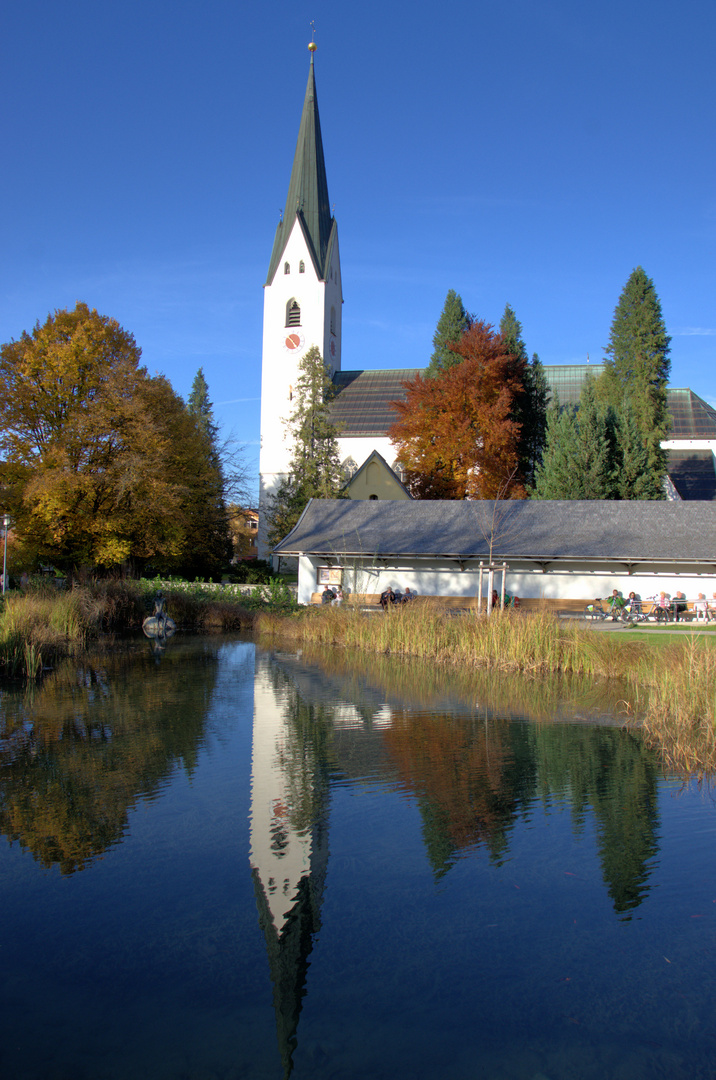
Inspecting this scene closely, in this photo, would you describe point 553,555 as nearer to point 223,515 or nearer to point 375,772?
point 375,772

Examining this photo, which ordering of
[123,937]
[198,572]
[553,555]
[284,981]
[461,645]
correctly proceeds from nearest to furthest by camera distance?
Answer: [284,981], [123,937], [461,645], [553,555], [198,572]

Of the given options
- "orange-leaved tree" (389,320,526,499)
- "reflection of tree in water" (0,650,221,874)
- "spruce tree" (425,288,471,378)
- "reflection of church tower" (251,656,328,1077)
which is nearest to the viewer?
"reflection of church tower" (251,656,328,1077)

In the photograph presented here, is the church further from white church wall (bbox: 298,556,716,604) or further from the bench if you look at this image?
the bench

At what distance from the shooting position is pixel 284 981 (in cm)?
477

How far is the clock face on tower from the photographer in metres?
60.3

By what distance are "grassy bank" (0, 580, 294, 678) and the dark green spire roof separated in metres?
36.3

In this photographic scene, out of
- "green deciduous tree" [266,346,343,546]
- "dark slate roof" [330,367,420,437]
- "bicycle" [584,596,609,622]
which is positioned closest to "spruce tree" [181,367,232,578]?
"green deciduous tree" [266,346,343,546]

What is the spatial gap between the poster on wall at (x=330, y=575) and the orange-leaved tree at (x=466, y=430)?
586 inches

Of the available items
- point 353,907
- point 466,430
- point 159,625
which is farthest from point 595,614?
point 353,907

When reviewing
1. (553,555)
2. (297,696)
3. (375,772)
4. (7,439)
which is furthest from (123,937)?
(7,439)

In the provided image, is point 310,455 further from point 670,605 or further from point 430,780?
point 430,780

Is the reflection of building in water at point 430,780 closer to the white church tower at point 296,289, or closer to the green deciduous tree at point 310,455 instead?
the green deciduous tree at point 310,455

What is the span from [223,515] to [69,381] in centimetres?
1890

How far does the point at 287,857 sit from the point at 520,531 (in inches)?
986
